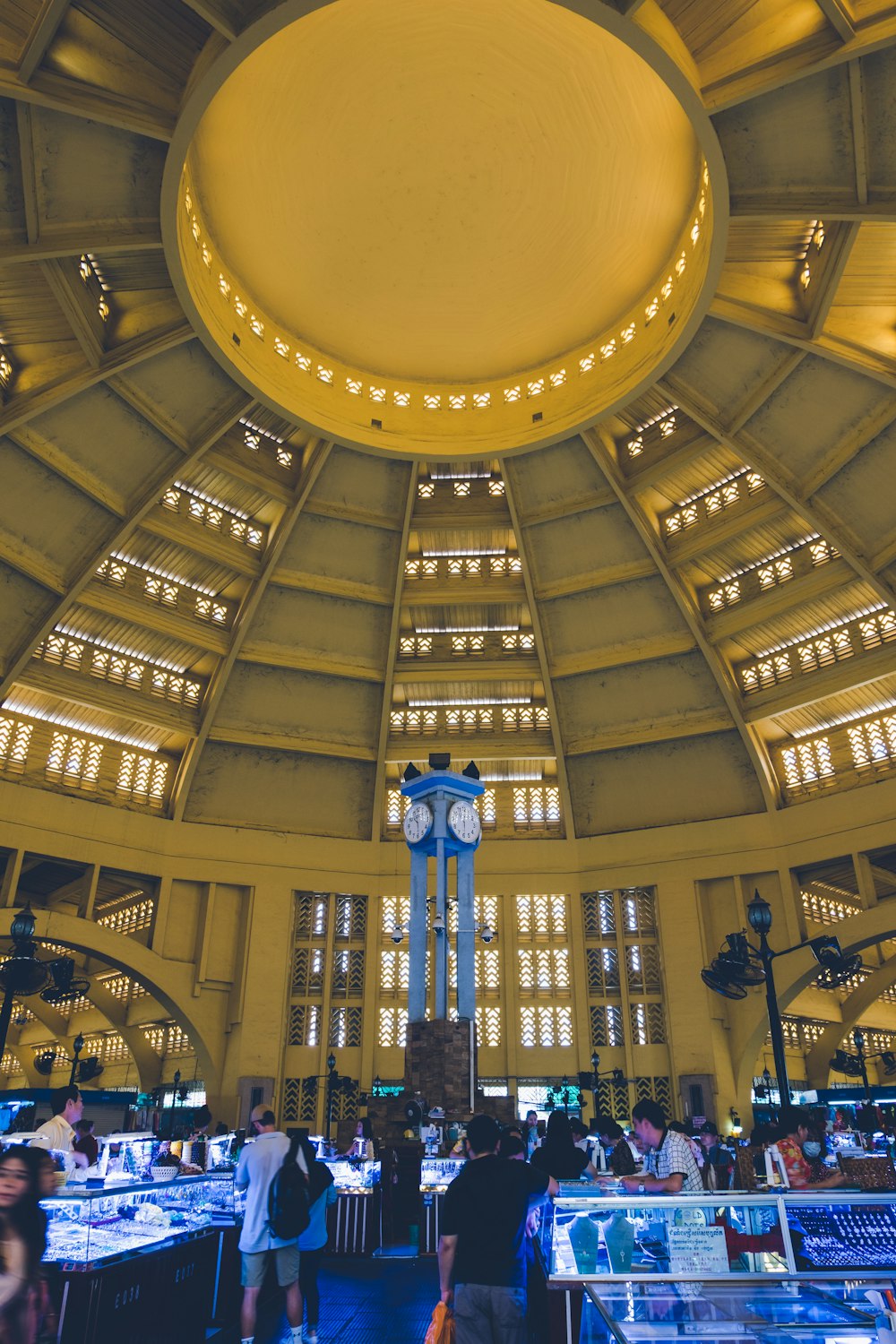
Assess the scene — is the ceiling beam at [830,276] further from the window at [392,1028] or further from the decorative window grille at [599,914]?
the window at [392,1028]

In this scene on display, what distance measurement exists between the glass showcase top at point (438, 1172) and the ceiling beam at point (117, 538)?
50.6ft

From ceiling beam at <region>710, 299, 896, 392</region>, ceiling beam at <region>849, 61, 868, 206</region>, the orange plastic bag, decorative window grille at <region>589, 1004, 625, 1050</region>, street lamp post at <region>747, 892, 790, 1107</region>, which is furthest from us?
decorative window grille at <region>589, 1004, 625, 1050</region>

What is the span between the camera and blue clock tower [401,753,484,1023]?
19625 mm

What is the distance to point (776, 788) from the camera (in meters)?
25.3

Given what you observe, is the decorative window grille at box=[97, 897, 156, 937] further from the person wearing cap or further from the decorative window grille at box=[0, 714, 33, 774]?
the person wearing cap

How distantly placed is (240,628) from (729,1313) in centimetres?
2227

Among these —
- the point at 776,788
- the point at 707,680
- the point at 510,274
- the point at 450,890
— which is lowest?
the point at 450,890

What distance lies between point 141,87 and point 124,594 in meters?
12.0

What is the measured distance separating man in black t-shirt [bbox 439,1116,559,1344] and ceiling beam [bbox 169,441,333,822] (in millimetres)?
18769

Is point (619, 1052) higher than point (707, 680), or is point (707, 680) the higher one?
point (707, 680)

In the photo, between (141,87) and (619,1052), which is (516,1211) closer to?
(141,87)

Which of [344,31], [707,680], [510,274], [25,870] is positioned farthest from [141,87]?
[25,870]

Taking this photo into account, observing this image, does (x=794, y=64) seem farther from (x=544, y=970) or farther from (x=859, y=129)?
(x=544, y=970)

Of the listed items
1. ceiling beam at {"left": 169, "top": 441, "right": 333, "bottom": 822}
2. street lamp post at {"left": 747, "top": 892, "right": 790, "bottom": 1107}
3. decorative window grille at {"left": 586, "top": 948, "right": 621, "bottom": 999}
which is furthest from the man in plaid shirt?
decorative window grille at {"left": 586, "top": 948, "right": 621, "bottom": 999}
